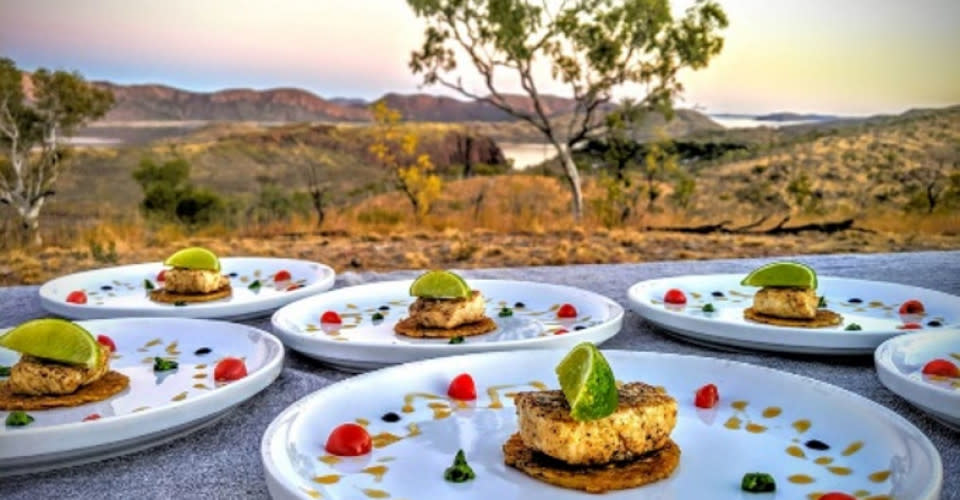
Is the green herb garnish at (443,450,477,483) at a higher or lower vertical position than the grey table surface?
higher

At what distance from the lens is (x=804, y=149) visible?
23.5 meters

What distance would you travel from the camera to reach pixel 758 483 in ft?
4.57

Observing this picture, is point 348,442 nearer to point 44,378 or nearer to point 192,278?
point 44,378

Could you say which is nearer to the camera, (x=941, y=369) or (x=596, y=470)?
(x=596, y=470)

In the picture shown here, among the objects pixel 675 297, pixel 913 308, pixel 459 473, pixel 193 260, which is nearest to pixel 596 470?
pixel 459 473

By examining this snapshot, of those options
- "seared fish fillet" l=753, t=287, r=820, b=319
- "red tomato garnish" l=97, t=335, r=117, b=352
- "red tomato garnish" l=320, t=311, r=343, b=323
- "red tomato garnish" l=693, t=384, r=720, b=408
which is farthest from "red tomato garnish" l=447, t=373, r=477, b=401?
"seared fish fillet" l=753, t=287, r=820, b=319

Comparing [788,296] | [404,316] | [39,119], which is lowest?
[404,316]

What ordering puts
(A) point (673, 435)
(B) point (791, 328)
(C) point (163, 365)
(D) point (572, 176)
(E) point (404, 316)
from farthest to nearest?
(D) point (572, 176), (E) point (404, 316), (B) point (791, 328), (C) point (163, 365), (A) point (673, 435)

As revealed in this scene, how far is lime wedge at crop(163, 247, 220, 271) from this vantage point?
Result: 3230mm

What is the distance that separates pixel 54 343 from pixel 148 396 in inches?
9.7

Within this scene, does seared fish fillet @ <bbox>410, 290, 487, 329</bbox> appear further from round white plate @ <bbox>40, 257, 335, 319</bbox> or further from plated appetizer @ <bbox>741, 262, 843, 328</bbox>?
plated appetizer @ <bbox>741, 262, 843, 328</bbox>

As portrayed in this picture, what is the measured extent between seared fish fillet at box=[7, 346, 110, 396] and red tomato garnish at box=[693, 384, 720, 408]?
137cm

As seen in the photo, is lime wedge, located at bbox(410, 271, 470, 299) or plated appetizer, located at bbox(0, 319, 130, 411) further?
lime wedge, located at bbox(410, 271, 470, 299)

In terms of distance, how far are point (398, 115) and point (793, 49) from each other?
4.92m
